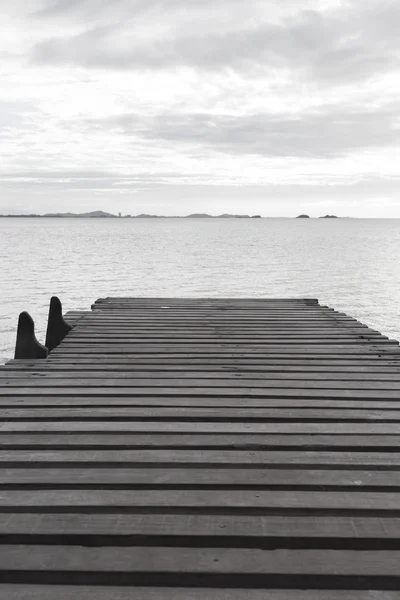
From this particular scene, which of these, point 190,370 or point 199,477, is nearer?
point 199,477

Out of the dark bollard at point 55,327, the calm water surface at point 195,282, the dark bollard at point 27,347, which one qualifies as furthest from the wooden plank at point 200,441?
the calm water surface at point 195,282

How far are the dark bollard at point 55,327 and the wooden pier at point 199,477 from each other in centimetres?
114

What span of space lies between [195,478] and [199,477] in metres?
0.03

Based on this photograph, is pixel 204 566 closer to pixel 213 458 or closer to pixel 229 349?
pixel 213 458

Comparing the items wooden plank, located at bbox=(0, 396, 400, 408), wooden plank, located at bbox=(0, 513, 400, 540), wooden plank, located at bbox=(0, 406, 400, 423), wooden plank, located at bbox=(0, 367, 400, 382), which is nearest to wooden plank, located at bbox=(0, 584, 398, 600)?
wooden plank, located at bbox=(0, 513, 400, 540)

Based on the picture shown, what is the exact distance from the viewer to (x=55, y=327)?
23.2 ft

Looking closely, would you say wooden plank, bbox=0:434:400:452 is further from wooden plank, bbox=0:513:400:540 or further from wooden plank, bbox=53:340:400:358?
wooden plank, bbox=53:340:400:358

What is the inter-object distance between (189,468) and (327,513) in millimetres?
829

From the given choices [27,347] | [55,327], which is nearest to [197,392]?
[27,347]

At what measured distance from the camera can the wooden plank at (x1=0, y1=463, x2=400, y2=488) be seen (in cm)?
300

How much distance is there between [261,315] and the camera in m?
8.93

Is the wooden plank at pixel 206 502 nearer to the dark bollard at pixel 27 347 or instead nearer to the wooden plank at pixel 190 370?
the wooden plank at pixel 190 370

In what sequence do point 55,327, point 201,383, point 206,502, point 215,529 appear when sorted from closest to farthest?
1. point 215,529
2. point 206,502
3. point 201,383
4. point 55,327

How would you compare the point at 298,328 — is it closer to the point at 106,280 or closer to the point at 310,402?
the point at 310,402
